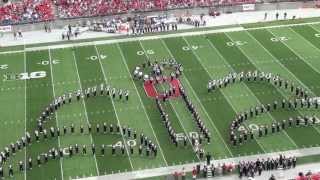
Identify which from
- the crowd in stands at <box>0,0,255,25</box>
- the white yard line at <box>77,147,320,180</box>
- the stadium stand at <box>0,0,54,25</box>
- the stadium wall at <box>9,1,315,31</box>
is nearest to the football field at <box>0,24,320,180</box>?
the white yard line at <box>77,147,320,180</box>

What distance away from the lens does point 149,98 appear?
3359cm

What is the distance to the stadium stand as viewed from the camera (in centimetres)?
4462

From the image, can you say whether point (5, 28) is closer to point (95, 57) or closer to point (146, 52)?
point (95, 57)

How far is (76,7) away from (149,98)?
15.8m

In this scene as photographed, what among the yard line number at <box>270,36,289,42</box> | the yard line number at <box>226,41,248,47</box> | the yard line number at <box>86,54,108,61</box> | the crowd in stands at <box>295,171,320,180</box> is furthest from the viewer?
the yard line number at <box>270,36,289,42</box>

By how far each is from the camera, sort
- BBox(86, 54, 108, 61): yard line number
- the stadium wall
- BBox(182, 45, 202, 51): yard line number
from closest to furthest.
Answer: BBox(86, 54, 108, 61): yard line number, BBox(182, 45, 202, 51): yard line number, the stadium wall

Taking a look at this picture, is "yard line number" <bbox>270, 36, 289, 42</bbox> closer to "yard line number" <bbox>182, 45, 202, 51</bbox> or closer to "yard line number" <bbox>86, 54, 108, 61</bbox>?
"yard line number" <bbox>182, 45, 202, 51</bbox>

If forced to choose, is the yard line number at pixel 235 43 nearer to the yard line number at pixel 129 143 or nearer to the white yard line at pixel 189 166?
the white yard line at pixel 189 166

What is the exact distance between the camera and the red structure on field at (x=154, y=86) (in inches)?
1334

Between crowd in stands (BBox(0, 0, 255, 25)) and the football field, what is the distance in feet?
17.5

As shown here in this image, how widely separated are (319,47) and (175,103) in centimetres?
1181

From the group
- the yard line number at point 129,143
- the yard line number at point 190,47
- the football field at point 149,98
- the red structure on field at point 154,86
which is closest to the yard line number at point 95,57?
the football field at point 149,98

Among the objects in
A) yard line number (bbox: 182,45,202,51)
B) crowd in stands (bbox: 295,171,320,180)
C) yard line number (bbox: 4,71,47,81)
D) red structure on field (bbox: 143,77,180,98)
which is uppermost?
yard line number (bbox: 182,45,202,51)

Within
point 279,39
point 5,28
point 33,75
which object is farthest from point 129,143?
point 5,28
